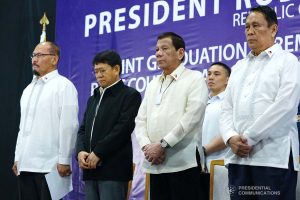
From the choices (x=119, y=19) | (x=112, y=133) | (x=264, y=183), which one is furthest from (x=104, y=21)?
(x=264, y=183)

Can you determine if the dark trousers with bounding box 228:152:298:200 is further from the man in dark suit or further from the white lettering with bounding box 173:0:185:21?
the white lettering with bounding box 173:0:185:21

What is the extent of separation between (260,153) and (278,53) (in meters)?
0.56

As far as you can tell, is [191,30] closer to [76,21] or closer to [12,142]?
→ [76,21]

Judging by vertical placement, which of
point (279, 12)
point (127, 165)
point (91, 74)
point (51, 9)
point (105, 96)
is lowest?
point (127, 165)

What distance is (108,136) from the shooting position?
3248 mm

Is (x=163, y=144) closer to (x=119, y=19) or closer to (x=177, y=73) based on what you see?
(x=177, y=73)

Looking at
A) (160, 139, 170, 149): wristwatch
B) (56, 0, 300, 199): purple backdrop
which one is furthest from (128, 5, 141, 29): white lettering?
(160, 139, 170, 149): wristwatch

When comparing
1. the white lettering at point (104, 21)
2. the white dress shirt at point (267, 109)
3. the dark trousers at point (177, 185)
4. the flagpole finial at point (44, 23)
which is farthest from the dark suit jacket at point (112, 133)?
the flagpole finial at point (44, 23)

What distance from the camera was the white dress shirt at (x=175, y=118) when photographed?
2965 mm

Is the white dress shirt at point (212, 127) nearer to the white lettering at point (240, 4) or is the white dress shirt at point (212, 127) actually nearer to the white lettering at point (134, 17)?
the white lettering at point (240, 4)

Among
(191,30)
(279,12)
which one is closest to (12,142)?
(191,30)

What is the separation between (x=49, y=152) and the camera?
3.65 metres

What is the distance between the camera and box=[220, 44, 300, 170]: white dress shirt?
2582 mm

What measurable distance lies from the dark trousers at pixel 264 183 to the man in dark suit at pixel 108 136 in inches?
33.2
